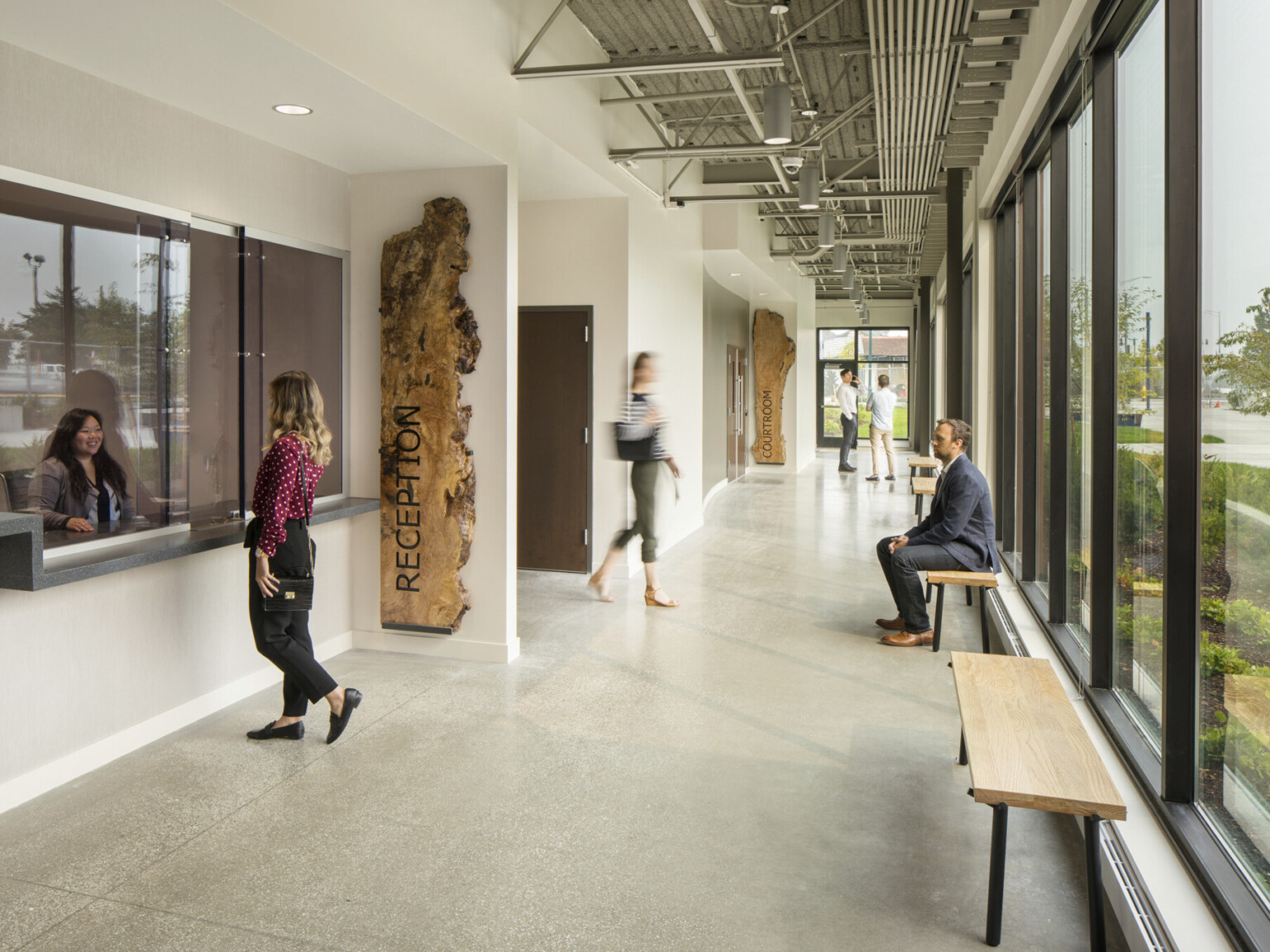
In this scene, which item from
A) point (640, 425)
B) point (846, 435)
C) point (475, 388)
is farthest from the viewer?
point (846, 435)

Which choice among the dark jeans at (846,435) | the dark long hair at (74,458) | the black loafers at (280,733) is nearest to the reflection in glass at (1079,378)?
the black loafers at (280,733)

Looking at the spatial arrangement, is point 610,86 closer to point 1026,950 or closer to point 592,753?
point 592,753

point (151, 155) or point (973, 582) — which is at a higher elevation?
point (151, 155)

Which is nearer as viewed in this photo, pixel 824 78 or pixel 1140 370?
pixel 1140 370

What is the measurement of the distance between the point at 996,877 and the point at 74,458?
3481 millimetres

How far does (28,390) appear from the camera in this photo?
133 inches

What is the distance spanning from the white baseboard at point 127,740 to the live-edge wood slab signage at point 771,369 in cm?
1354

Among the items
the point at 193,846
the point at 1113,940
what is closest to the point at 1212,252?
the point at 1113,940

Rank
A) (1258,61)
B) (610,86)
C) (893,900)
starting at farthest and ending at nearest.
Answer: (610,86)
(893,900)
(1258,61)

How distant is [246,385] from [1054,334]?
157 inches

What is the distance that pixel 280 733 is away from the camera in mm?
3980

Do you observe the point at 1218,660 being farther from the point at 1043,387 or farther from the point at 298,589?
the point at 1043,387

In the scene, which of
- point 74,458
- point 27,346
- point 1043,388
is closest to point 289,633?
point 74,458

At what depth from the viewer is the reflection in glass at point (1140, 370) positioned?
286cm
